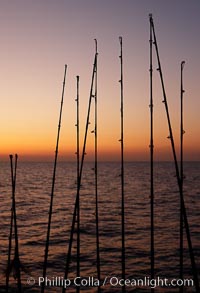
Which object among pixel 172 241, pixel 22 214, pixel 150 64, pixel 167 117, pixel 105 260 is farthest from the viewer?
pixel 22 214

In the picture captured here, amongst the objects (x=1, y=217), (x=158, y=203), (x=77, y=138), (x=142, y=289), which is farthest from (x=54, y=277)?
(x=158, y=203)

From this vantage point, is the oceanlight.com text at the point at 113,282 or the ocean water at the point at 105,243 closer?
the oceanlight.com text at the point at 113,282

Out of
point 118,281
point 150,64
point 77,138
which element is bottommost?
point 118,281

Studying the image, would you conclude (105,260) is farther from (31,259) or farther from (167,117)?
(167,117)

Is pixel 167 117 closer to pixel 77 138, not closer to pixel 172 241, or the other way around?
pixel 77 138

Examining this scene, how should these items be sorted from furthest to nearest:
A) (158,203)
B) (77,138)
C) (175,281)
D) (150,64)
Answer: (158,203), (175,281), (77,138), (150,64)

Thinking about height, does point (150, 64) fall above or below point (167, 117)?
above

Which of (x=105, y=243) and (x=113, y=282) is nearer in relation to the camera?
(x=113, y=282)

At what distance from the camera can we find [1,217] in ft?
145

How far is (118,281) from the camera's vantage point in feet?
69.7

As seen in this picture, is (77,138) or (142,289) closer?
(77,138)

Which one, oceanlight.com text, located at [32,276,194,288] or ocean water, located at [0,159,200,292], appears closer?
oceanlight.com text, located at [32,276,194,288]

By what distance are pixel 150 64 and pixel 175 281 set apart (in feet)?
51.3

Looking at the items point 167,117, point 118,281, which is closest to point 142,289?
point 118,281
